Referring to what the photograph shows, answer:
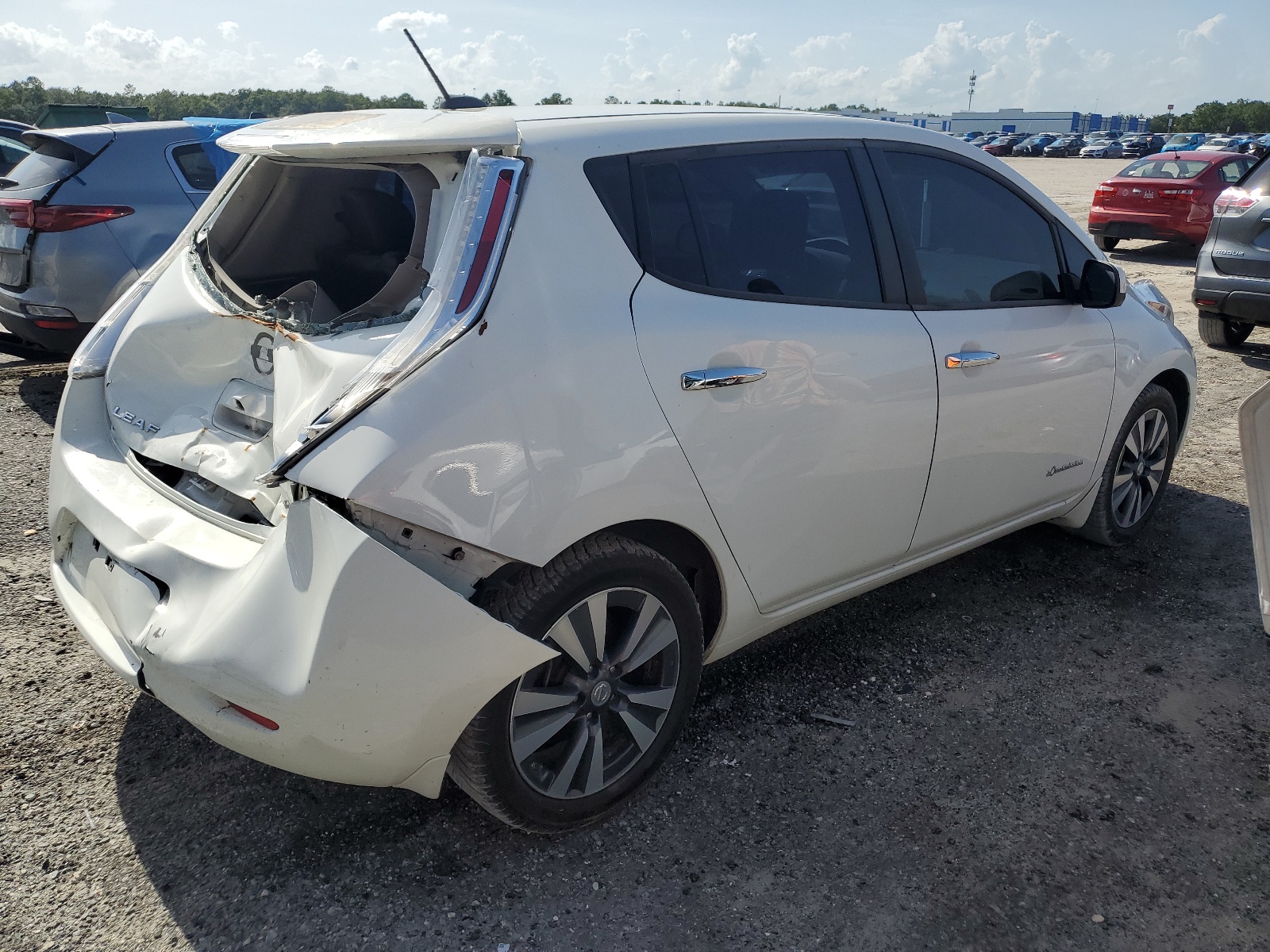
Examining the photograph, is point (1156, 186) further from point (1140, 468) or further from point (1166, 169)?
point (1140, 468)

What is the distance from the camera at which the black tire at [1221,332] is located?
8.30 m

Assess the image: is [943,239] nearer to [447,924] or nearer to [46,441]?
[447,924]

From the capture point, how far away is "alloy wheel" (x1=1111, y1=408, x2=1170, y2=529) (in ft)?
13.7

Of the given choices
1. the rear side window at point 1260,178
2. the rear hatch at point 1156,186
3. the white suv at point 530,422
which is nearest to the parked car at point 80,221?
the white suv at point 530,422

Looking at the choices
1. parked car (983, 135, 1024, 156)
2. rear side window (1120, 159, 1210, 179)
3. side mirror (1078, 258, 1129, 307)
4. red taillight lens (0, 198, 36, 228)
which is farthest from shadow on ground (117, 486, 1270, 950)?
parked car (983, 135, 1024, 156)

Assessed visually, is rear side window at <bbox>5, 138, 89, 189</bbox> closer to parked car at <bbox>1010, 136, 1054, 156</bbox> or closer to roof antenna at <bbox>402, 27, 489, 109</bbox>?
roof antenna at <bbox>402, 27, 489, 109</bbox>

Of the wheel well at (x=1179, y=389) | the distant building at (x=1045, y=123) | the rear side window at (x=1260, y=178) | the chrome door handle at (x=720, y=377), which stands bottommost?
the distant building at (x=1045, y=123)

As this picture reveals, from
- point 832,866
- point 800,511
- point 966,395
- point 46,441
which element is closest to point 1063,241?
point 966,395

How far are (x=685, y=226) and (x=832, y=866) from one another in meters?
1.66

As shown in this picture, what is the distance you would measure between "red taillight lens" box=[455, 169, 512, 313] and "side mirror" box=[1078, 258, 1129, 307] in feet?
7.46

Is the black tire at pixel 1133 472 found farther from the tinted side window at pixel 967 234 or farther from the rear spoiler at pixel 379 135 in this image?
the rear spoiler at pixel 379 135

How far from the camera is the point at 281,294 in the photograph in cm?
319

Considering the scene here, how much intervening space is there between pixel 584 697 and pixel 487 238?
3.70 ft

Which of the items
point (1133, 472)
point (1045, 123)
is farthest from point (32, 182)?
point (1045, 123)
